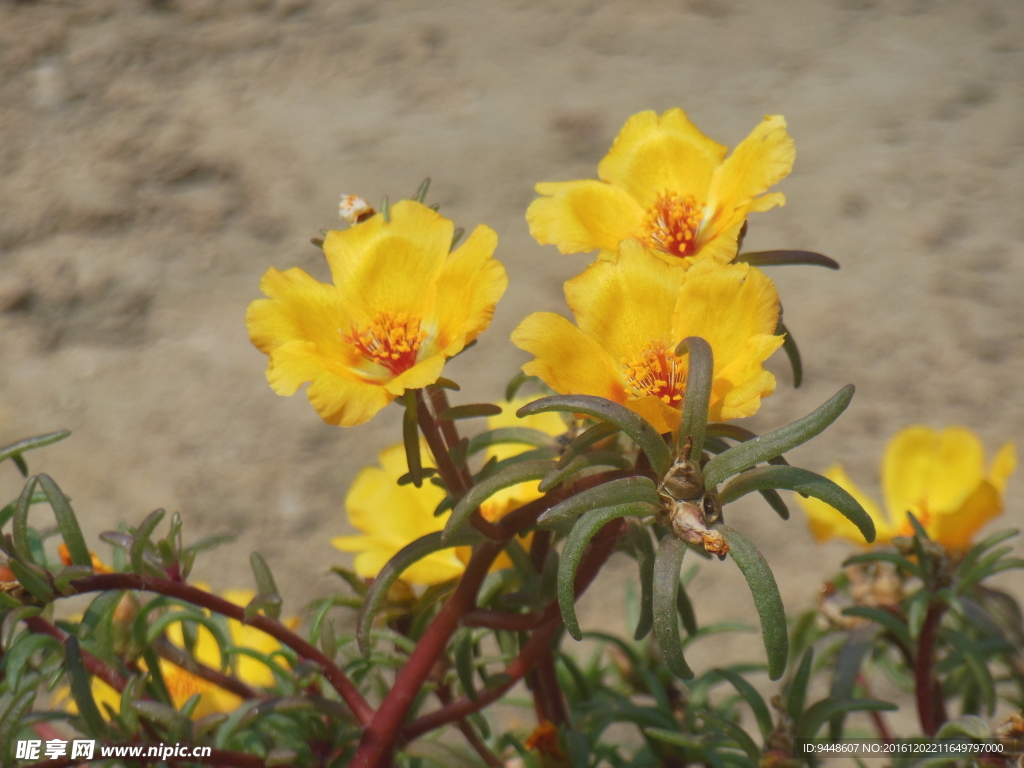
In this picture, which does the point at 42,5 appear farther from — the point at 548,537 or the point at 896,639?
the point at 896,639

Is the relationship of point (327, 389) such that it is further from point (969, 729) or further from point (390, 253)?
point (969, 729)

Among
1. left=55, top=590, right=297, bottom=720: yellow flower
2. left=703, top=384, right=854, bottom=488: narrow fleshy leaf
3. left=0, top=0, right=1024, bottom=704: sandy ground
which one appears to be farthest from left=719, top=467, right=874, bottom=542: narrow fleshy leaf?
left=0, top=0, right=1024, bottom=704: sandy ground

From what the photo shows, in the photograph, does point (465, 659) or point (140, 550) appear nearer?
point (140, 550)

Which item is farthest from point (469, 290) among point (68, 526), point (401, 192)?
Result: point (401, 192)

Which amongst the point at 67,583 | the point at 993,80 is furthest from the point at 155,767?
the point at 993,80

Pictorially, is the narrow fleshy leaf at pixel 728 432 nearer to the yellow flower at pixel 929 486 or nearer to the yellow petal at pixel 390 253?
the yellow petal at pixel 390 253

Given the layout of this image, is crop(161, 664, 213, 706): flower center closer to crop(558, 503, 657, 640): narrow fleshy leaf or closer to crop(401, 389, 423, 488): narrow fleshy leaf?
crop(401, 389, 423, 488): narrow fleshy leaf
